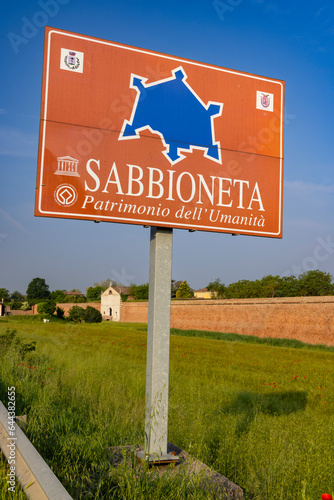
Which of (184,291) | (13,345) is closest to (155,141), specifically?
(13,345)

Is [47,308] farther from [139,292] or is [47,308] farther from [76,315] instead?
[139,292]

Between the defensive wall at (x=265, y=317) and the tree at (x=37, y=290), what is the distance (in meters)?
95.3

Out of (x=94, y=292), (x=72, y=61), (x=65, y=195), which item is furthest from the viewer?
(x=94, y=292)

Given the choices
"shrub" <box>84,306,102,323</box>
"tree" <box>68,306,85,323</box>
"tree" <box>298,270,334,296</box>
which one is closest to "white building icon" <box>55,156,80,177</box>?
"tree" <box>68,306,85,323</box>

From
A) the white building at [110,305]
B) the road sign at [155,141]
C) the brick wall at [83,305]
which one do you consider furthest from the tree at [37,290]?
the road sign at [155,141]

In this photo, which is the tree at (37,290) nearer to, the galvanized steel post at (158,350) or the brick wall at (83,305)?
the brick wall at (83,305)

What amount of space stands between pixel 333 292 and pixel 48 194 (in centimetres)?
5899

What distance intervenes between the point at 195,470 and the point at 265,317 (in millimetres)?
31684

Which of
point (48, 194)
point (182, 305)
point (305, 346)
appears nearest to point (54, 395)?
point (48, 194)

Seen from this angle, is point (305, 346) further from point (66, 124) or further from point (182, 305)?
point (66, 124)

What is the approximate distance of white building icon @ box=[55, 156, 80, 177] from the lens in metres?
4.40

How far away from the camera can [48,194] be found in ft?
14.2

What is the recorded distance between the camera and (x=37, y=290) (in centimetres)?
13612

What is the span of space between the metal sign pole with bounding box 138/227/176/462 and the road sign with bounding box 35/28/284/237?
0.36 meters
